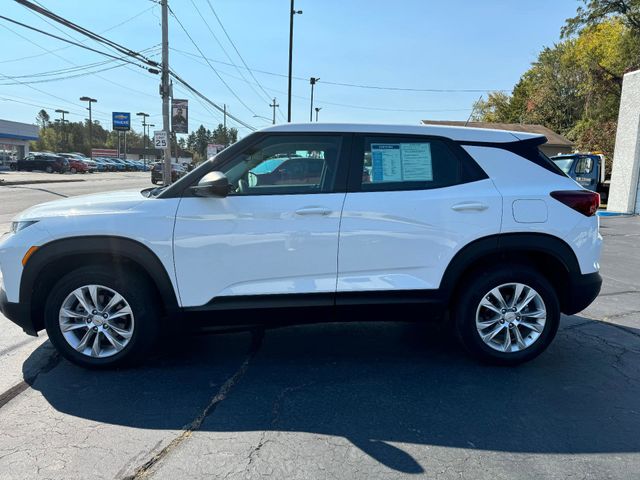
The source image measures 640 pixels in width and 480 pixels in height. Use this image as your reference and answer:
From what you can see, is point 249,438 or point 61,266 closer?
point 249,438

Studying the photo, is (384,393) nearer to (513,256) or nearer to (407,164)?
(513,256)

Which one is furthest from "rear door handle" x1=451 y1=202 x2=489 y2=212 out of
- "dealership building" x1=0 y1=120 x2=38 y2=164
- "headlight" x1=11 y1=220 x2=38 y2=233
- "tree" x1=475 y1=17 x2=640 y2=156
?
"dealership building" x1=0 y1=120 x2=38 y2=164

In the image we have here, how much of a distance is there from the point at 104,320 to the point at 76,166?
49.2 meters

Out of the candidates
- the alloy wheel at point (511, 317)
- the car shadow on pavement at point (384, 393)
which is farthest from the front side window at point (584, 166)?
the alloy wheel at point (511, 317)

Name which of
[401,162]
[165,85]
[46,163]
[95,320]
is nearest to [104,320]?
[95,320]

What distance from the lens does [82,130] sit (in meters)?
111

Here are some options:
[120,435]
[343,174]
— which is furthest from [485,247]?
[120,435]

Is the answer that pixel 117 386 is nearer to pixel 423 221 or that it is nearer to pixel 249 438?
pixel 249 438

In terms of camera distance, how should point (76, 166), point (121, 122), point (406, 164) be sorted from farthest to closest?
point (121, 122)
point (76, 166)
point (406, 164)

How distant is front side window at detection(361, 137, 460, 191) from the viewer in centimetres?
363

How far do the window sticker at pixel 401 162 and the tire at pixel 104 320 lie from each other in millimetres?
1979

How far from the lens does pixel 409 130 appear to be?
3.77 m

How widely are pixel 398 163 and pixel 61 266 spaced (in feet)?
8.80

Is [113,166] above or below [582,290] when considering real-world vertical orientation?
above
